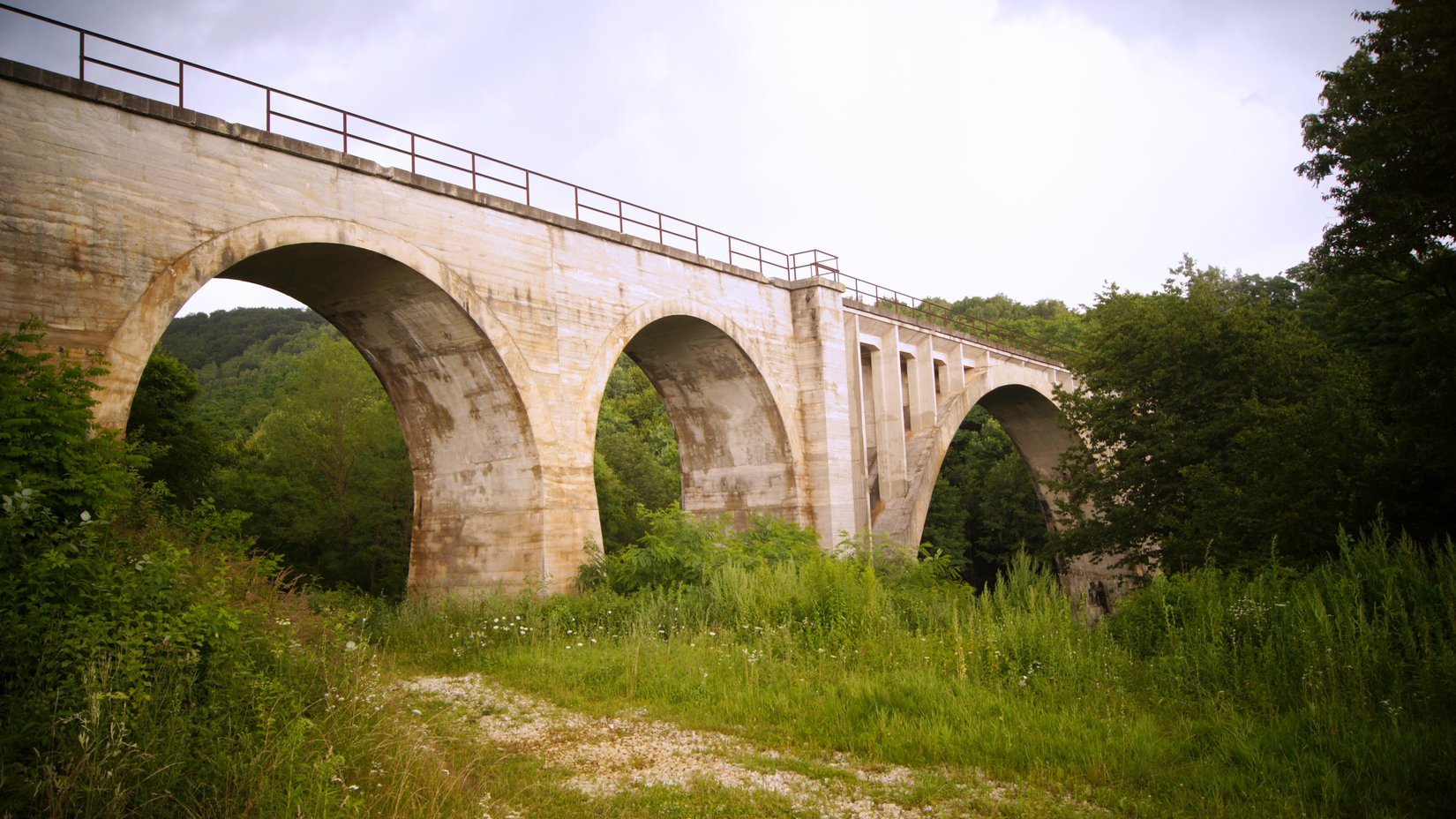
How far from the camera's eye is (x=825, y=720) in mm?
7508

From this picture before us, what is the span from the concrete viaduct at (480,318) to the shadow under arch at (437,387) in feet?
0.12

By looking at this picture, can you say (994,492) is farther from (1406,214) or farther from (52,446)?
(52,446)

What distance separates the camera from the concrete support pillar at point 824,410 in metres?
20.8

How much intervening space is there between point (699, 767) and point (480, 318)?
31.4ft

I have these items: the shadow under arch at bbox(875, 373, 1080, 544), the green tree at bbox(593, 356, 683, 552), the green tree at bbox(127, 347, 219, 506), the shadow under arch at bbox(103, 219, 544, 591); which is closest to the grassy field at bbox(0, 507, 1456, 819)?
the shadow under arch at bbox(103, 219, 544, 591)

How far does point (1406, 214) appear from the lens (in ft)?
40.0

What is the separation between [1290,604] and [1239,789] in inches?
123

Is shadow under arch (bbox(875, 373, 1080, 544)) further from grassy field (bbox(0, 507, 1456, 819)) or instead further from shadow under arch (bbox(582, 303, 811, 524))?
grassy field (bbox(0, 507, 1456, 819))

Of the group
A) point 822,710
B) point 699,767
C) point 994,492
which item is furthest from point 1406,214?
point 994,492

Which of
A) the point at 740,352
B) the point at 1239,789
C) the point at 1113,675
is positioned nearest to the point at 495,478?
the point at 740,352

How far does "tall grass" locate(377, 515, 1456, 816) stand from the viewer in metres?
5.89

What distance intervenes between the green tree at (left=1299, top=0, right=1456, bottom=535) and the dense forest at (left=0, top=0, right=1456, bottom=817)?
0.14 feet

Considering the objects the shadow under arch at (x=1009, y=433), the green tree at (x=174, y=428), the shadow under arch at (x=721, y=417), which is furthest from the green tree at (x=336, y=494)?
the shadow under arch at (x=1009, y=433)

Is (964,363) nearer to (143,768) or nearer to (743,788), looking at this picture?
(743,788)
